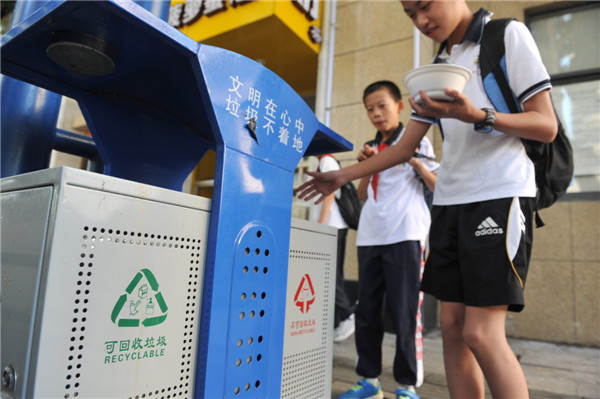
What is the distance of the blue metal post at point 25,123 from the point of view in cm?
165

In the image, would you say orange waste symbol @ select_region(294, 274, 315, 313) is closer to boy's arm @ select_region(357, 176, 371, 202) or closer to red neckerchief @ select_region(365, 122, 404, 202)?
red neckerchief @ select_region(365, 122, 404, 202)

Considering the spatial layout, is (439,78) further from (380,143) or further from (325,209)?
(325,209)

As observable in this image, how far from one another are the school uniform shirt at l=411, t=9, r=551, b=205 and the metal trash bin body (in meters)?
0.56

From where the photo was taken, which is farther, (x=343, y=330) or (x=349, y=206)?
(x=343, y=330)

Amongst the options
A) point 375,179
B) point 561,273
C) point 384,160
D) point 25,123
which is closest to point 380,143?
point 375,179

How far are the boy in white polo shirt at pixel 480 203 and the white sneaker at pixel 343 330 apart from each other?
229 centimetres

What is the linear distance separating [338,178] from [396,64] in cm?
360

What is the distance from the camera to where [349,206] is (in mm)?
3664

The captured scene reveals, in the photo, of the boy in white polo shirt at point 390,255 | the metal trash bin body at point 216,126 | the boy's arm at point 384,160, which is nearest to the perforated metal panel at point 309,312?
the metal trash bin body at point 216,126

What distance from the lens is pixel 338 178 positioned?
6.17ft

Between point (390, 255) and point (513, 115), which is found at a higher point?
point (513, 115)

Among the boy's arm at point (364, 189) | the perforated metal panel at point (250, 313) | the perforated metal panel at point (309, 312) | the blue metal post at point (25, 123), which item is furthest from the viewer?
the boy's arm at point (364, 189)

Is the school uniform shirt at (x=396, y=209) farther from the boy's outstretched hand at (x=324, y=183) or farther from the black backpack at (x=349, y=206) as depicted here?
the black backpack at (x=349, y=206)

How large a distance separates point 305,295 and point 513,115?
97 centimetres
